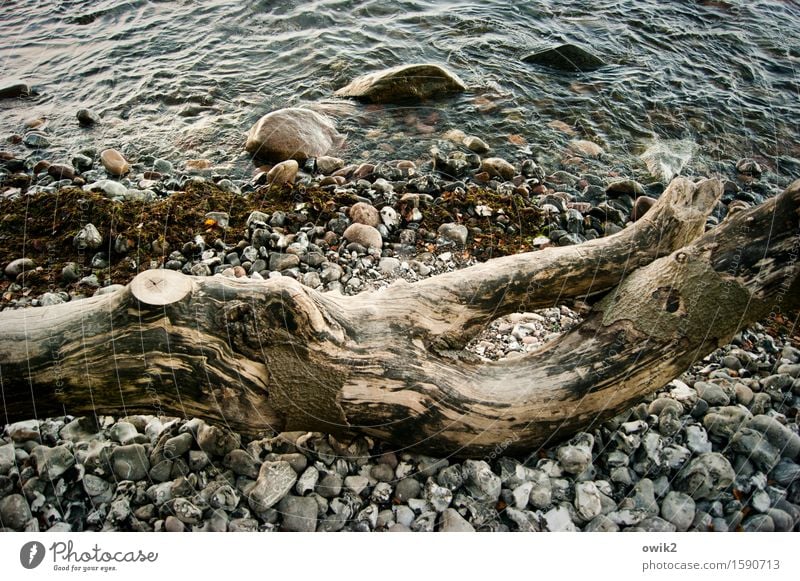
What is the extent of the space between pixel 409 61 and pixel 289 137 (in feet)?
7.66

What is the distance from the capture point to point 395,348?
274cm

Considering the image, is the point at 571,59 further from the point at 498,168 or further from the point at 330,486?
the point at 330,486

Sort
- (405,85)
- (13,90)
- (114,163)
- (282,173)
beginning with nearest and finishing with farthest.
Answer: (282,173) → (114,163) → (13,90) → (405,85)

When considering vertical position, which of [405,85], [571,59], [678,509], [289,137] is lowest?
[678,509]

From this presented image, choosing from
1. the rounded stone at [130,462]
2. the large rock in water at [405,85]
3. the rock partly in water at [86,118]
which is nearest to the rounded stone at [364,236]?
the rounded stone at [130,462]

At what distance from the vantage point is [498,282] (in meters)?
3.00

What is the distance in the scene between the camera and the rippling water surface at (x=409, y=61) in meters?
6.06

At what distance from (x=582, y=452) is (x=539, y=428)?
0.84 feet

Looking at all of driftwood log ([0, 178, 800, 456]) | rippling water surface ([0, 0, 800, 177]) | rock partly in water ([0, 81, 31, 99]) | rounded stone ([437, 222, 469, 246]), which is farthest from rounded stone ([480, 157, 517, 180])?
rock partly in water ([0, 81, 31, 99])

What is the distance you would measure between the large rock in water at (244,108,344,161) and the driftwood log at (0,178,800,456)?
3189 mm

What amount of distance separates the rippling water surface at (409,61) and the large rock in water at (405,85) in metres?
0.19

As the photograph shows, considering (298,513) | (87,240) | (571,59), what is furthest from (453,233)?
(571,59)

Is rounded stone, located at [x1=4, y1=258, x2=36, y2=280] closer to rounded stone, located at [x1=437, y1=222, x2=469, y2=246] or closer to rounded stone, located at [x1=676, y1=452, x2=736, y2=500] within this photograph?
rounded stone, located at [x1=437, y1=222, x2=469, y2=246]
